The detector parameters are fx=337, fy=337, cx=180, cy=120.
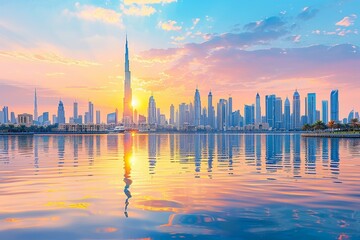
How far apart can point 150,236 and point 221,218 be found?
3.64 metres

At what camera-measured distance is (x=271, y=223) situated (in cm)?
1340

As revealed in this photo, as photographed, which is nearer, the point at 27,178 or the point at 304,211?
the point at 304,211

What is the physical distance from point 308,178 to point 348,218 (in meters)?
13.3

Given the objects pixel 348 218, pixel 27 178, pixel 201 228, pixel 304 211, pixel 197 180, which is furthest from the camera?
pixel 27 178

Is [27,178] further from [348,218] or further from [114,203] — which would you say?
[348,218]

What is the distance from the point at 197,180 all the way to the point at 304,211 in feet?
36.9

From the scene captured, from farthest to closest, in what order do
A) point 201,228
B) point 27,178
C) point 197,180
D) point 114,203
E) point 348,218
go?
point 27,178, point 197,180, point 114,203, point 348,218, point 201,228

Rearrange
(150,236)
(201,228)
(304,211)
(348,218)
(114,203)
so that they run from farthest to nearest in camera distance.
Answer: (114,203), (304,211), (348,218), (201,228), (150,236)

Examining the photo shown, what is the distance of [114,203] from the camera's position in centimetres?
1769

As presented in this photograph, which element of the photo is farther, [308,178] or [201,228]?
[308,178]

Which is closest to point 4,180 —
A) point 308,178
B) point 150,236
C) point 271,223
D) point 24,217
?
point 24,217

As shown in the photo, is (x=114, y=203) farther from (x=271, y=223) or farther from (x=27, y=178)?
(x=27, y=178)

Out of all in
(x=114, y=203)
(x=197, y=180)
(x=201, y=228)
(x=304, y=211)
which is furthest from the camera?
(x=197, y=180)

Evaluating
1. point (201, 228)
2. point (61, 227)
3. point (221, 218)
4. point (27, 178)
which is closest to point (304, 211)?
point (221, 218)
